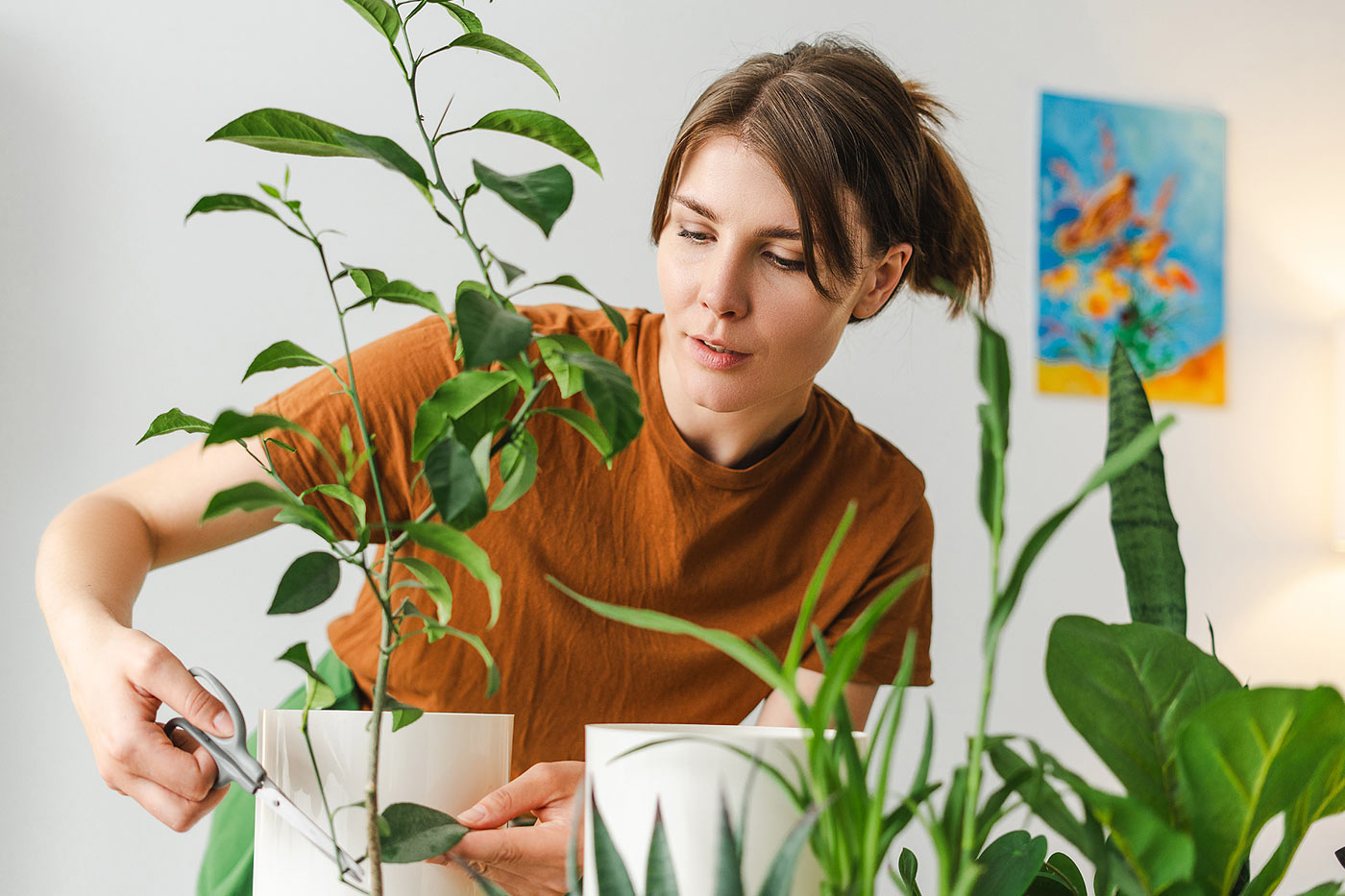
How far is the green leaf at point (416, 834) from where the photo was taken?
401 millimetres

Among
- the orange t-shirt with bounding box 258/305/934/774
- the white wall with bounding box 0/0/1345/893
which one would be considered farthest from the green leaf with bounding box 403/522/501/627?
the white wall with bounding box 0/0/1345/893

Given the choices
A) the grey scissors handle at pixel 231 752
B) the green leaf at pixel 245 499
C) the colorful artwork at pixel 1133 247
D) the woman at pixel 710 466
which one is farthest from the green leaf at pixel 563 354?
the colorful artwork at pixel 1133 247

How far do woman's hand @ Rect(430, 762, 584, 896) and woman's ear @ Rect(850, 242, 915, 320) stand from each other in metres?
0.65

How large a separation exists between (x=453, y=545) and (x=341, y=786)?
0.14 metres

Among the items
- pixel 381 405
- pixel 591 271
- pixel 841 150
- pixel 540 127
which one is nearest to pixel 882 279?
pixel 841 150

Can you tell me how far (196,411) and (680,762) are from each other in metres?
1.86

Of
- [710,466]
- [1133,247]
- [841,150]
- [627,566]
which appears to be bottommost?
[627,566]

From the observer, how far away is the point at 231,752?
0.47 m

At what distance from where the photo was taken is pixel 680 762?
351 millimetres

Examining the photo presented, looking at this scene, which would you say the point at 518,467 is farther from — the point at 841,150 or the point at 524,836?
the point at 841,150

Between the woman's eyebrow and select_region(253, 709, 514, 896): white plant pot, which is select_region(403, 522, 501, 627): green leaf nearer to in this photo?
Answer: select_region(253, 709, 514, 896): white plant pot

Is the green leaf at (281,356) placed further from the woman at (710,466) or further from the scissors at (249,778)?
the woman at (710,466)

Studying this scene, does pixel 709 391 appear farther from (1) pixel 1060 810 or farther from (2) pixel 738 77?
(1) pixel 1060 810

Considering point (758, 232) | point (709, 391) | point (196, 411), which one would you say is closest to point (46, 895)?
point (196, 411)
